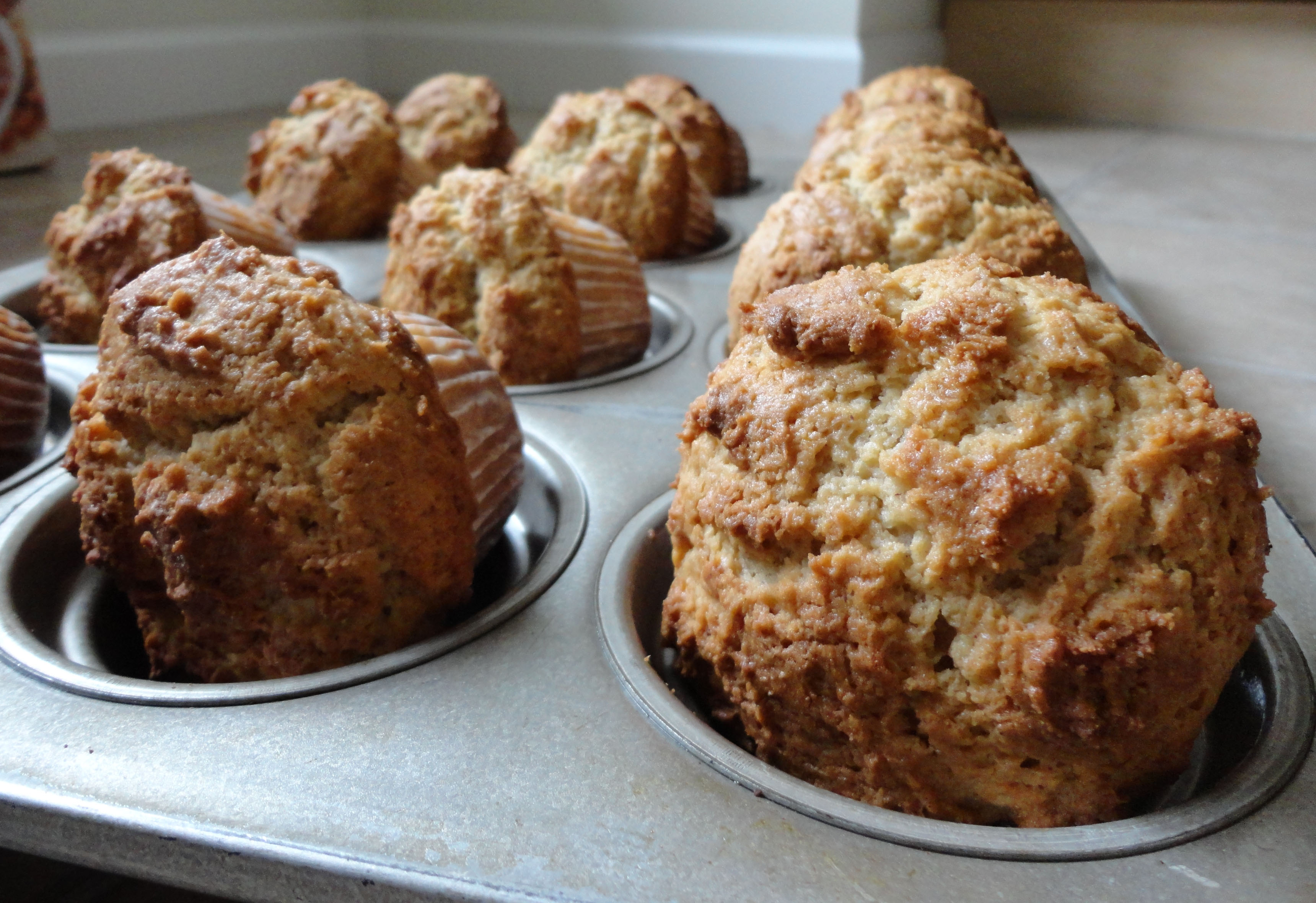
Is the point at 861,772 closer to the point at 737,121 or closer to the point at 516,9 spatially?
the point at 737,121

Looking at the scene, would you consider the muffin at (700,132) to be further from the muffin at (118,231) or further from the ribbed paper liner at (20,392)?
the ribbed paper liner at (20,392)

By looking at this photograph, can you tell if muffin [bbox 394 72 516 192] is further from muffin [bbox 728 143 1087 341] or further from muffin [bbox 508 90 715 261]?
muffin [bbox 728 143 1087 341]

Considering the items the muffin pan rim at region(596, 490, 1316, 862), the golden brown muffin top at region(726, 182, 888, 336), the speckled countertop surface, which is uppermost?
the golden brown muffin top at region(726, 182, 888, 336)

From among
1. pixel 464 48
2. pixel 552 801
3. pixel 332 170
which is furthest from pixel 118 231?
pixel 464 48

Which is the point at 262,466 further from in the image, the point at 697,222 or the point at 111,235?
the point at 697,222

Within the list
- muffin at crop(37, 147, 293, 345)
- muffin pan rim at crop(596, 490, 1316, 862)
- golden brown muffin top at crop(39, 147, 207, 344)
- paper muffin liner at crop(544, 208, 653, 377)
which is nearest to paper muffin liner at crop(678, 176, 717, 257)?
paper muffin liner at crop(544, 208, 653, 377)

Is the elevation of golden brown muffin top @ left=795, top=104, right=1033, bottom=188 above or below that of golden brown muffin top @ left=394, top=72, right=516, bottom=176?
above

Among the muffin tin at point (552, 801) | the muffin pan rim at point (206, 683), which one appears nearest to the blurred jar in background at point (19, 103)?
the muffin pan rim at point (206, 683)
